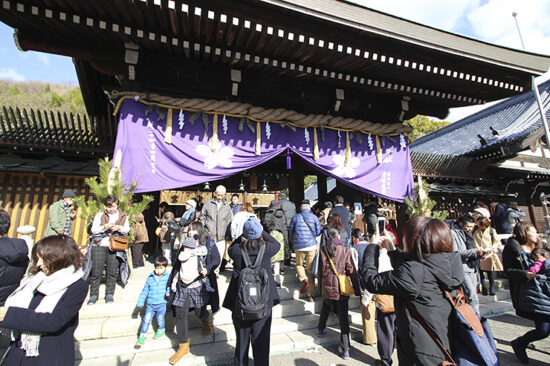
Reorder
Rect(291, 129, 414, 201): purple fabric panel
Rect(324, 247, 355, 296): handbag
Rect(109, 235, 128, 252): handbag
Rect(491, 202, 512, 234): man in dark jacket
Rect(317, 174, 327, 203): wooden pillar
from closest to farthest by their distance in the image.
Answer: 1. Rect(324, 247, 355, 296): handbag
2. Rect(109, 235, 128, 252): handbag
3. Rect(291, 129, 414, 201): purple fabric panel
4. Rect(491, 202, 512, 234): man in dark jacket
5. Rect(317, 174, 327, 203): wooden pillar

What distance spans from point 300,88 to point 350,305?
4797 mm

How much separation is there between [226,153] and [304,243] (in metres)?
2.41

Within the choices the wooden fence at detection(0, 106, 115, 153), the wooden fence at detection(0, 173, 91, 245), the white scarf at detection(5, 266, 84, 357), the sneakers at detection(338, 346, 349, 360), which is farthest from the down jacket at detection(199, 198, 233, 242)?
the wooden fence at detection(0, 173, 91, 245)

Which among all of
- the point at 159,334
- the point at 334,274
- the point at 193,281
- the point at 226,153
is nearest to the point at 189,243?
the point at 193,281

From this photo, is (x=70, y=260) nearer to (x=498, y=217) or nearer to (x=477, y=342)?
(x=477, y=342)

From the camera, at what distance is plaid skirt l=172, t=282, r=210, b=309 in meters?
3.17

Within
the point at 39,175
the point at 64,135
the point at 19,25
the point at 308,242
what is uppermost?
the point at 19,25

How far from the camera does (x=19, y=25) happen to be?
13.1 feet

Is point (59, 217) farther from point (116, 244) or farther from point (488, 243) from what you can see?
point (488, 243)

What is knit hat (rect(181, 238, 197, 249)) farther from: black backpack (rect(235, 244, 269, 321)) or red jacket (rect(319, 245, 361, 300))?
red jacket (rect(319, 245, 361, 300))

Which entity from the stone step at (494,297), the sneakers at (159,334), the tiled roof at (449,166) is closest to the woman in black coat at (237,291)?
the sneakers at (159,334)

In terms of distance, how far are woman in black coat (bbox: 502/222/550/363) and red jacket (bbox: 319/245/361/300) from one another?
6.59 ft

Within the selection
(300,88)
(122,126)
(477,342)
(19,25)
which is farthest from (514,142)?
(19,25)

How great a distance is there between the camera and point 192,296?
10.7 ft
